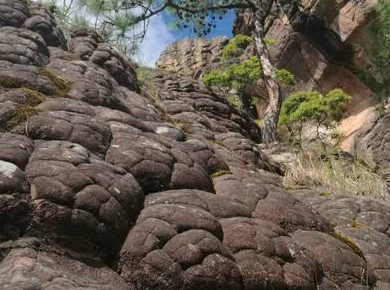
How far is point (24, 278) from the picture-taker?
3.12 meters

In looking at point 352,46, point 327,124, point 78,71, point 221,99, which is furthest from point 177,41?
point 78,71

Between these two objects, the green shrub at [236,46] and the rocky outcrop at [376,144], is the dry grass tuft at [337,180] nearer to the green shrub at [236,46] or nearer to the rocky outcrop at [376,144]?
the rocky outcrop at [376,144]

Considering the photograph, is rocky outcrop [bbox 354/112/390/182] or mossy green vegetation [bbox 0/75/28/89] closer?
mossy green vegetation [bbox 0/75/28/89]

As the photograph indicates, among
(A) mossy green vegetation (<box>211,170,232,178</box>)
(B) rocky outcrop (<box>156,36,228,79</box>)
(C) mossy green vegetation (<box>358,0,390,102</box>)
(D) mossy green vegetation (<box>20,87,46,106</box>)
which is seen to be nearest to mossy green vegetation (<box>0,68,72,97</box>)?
(D) mossy green vegetation (<box>20,87,46,106</box>)

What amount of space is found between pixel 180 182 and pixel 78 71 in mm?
3009

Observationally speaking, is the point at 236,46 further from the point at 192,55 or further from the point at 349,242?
the point at 349,242

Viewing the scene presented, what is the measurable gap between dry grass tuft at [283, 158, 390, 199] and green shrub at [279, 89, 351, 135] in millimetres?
9497

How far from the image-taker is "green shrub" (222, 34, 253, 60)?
2775 centimetres

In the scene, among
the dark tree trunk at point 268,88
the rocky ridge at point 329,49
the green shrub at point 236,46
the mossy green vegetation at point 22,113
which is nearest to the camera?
the mossy green vegetation at point 22,113

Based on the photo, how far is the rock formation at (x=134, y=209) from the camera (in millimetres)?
3684

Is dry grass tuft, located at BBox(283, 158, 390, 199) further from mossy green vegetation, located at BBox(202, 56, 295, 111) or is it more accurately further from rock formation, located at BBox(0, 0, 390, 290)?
mossy green vegetation, located at BBox(202, 56, 295, 111)

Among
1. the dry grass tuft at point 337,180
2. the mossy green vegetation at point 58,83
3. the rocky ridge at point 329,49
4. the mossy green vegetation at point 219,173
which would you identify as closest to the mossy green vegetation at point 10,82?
the mossy green vegetation at point 58,83

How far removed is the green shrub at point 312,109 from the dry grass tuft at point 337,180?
9.50 m

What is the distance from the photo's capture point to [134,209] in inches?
173
